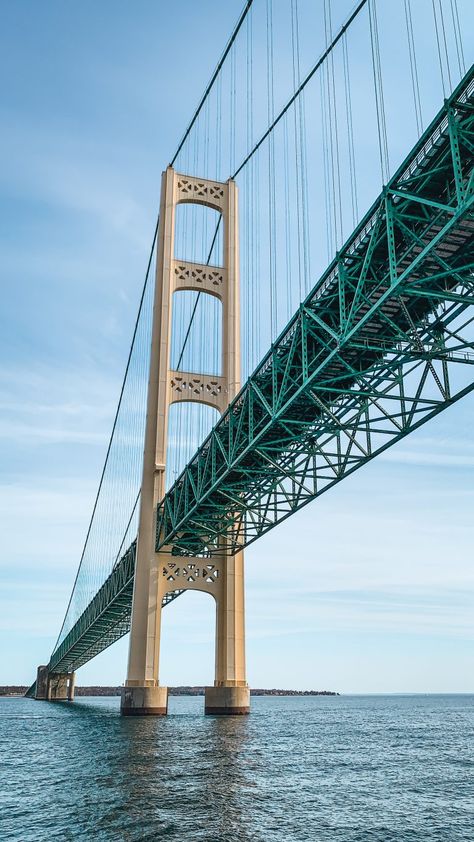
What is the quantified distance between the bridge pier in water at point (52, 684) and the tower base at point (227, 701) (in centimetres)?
9599

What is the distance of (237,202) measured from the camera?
1903 inches

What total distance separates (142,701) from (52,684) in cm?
10401

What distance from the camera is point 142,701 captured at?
124 feet

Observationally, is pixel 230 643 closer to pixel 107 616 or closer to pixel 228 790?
pixel 228 790

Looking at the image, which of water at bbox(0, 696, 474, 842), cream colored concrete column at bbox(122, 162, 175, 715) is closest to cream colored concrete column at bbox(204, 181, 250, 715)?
cream colored concrete column at bbox(122, 162, 175, 715)

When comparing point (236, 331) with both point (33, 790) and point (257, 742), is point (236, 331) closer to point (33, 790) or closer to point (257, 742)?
point (257, 742)

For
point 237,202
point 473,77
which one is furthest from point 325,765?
point 237,202

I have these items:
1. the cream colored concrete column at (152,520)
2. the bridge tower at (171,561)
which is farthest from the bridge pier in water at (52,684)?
the cream colored concrete column at (152,520)

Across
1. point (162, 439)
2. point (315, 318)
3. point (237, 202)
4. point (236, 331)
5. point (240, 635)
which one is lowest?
point (240, 635)

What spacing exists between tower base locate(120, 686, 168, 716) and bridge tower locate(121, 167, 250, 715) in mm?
47

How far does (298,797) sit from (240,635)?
22640mm

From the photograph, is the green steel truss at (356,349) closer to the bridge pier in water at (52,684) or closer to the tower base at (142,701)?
the tower base at (142,701)

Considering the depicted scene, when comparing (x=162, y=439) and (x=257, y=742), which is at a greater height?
(x=162, y=439)

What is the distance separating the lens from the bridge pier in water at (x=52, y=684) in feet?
427
